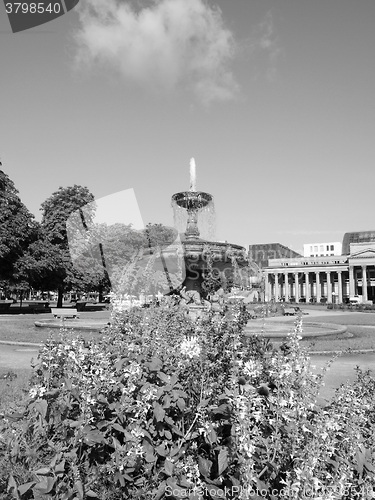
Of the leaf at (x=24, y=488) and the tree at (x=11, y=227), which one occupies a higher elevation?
the tree at (x=11, y=227)

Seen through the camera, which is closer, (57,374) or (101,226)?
(57,374)

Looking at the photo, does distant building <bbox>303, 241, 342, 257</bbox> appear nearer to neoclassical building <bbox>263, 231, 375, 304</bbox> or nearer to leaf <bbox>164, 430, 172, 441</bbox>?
neoclassical building <bbox>263, 231, 375, 304</bbox>

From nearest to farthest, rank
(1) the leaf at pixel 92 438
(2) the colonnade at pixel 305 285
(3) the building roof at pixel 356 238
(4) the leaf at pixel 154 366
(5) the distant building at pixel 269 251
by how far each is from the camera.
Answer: (1) the leaf at pixel 92 438 < (4) the leaf at pixel 154 366 < (2) the colonnade at pixel 305 285 < (3) the building roof at pixel 356 238 < (5) the distant building at pixel 269 251

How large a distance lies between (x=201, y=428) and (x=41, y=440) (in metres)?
1.42

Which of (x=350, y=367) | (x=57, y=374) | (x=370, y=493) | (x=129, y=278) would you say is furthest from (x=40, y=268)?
(x=370, y=493)

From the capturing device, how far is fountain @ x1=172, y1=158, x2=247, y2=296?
22.6m

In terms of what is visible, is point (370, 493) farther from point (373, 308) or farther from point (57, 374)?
point (373, 308)

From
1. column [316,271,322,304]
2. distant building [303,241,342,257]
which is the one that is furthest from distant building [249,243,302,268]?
column [316,271,322,304]

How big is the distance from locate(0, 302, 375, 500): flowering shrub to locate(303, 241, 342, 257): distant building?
6019 inches

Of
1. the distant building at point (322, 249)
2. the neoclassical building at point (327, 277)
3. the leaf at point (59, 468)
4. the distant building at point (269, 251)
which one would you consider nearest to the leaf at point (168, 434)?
the leaf at point (59, 468)

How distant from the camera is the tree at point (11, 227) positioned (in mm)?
35344

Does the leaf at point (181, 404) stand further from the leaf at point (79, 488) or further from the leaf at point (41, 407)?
the leaf at point (41, 407)

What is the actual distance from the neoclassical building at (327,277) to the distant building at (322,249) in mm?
27546

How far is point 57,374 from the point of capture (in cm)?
466
